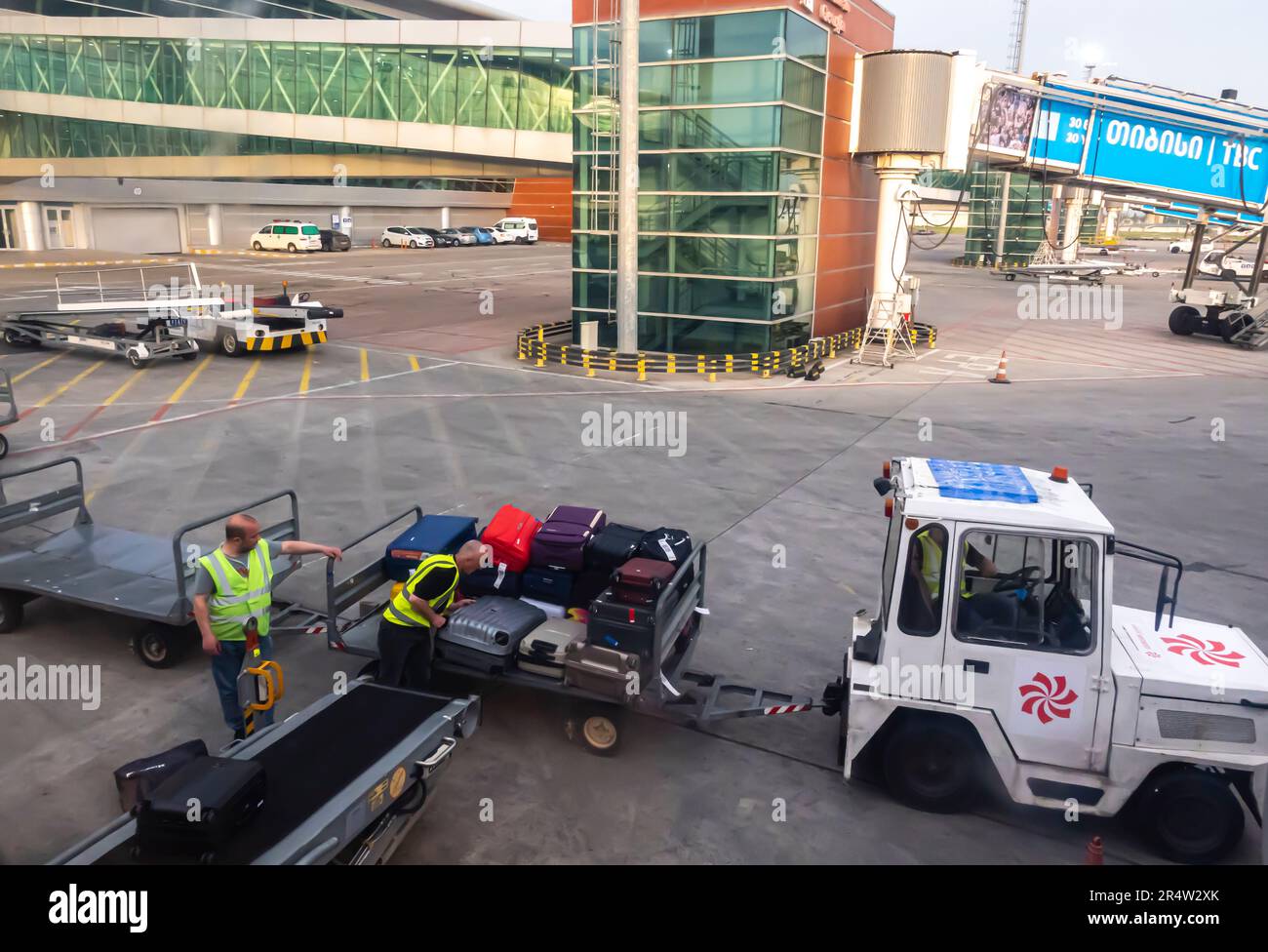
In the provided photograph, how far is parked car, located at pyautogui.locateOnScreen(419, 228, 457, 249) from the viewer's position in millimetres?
61875

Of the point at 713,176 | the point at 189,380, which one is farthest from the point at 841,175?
the point at 189,380

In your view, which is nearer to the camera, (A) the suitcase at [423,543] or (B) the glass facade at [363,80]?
(A) the suitcase at [423,543]

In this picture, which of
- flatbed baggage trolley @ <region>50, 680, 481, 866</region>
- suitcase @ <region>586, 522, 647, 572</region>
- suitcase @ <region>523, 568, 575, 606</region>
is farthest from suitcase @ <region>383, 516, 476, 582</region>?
flatbed baggage trolley @ <region>50, 680, 481, 866</region>

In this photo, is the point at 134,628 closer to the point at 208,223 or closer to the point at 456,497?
the point at 456,497

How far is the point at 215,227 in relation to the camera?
56.4 m

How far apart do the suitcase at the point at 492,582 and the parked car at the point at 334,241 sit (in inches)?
2128

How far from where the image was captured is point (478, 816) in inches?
250

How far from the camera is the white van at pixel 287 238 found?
55094 millimetres

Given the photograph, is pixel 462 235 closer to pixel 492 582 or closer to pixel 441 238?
pixel 441 238

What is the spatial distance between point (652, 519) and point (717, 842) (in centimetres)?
643

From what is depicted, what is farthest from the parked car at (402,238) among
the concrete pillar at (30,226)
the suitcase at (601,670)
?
the suitcase at (601,670)

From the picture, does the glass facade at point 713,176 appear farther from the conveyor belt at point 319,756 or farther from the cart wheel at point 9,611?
the conveyor belt at point 319,756

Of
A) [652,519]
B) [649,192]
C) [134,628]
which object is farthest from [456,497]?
[649,192]

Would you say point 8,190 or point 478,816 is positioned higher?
point 8,190
